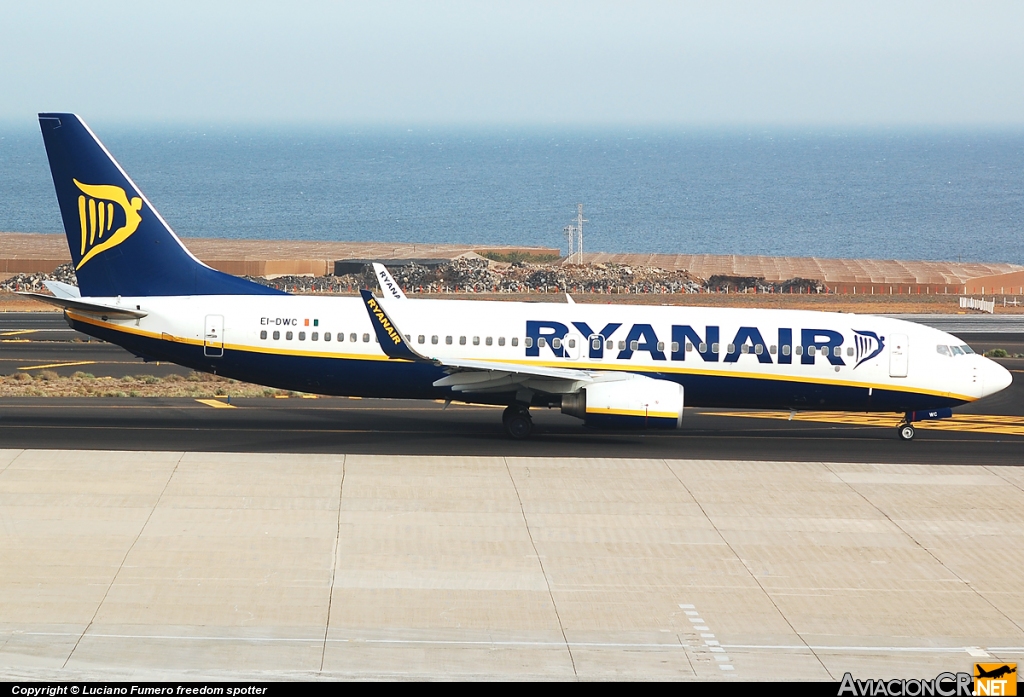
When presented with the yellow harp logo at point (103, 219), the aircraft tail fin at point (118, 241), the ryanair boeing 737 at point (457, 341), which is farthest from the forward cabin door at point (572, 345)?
the yellow harp logo at point (103, 219)

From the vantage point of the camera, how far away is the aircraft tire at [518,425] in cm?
3347

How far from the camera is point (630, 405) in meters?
31.4

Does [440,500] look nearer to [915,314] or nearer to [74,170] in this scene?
[74,170]

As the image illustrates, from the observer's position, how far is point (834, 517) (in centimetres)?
2559

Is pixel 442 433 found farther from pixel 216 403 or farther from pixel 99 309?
pixel 99 309

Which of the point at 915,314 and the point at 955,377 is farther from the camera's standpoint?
the point at 915,314

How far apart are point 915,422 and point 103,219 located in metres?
26.0

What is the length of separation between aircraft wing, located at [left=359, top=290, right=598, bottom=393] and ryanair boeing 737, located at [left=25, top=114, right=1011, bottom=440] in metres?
0.09

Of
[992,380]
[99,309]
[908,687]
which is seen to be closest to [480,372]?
[99,309]

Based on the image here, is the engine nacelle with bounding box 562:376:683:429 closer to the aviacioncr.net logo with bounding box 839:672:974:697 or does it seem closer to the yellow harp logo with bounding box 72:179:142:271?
the yellow harp logo with bounding box 72:179:142:271

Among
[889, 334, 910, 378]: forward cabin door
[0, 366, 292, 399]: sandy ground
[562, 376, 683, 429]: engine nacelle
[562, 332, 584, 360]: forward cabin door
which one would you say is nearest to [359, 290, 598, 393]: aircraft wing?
[562, 332, 584, 360]: forward cabin door

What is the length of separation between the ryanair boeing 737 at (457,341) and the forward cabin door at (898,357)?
0.13 feet

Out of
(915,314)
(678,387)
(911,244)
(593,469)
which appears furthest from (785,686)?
(911,244)

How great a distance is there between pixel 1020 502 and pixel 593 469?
10.3 m
